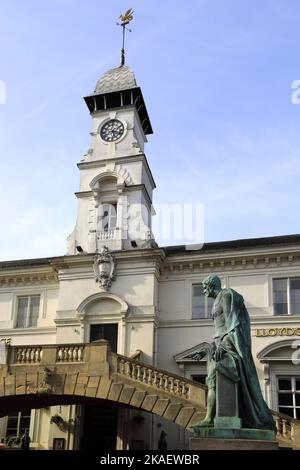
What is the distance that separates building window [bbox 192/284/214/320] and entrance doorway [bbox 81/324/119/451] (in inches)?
145

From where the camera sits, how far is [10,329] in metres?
27.0

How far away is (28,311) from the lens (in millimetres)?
27188

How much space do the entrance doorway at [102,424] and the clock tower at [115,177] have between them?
4.21 metres

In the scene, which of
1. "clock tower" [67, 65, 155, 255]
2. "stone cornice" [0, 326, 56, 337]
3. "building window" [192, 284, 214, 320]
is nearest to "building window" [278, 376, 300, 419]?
"building window" [192, 284, 214, 320]

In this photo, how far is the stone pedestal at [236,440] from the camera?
346 inches

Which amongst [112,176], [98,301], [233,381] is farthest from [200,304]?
[233,381]

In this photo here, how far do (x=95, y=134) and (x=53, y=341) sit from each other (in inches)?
438

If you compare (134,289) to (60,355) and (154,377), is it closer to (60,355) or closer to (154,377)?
(60,355)

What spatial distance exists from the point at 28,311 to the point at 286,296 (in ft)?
41.2

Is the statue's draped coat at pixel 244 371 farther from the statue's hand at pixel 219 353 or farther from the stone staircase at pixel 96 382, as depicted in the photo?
the stone staircase at pixel 96 382

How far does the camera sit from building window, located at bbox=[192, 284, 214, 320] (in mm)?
24609

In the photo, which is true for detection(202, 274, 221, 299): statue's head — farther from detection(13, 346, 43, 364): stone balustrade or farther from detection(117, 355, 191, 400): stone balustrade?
detection(13, 346, 43, 364): stone balustrade

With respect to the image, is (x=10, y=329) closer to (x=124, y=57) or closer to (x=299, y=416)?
(x=299, y=416)

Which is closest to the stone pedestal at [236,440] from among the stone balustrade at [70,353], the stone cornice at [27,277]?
the stone balustrade at [70,353]
